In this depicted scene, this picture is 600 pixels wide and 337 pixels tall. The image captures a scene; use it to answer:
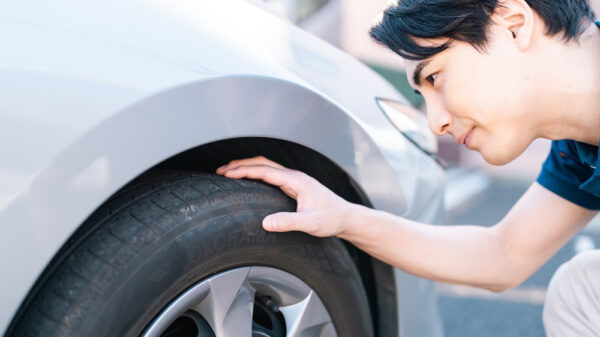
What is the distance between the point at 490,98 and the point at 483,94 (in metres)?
0.02

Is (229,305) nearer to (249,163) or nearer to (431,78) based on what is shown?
(249,163)

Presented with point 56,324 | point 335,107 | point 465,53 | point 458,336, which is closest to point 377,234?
point 335,107

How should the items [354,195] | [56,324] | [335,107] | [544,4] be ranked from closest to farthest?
[56,324], [544,4], [335,107], [354,195]

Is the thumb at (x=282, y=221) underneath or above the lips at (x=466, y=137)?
above

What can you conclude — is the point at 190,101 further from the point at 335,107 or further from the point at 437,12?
the point at 437,12

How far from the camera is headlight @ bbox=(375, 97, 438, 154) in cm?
176

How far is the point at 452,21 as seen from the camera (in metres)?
1.33

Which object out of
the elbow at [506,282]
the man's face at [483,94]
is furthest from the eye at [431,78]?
the elbow at [506,282]

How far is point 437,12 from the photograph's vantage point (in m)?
1.35

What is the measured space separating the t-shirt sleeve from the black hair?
37 centimetres

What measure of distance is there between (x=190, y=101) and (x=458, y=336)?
186 cm

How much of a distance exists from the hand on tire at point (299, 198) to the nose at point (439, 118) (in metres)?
0.26

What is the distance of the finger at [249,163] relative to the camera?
1.37 m

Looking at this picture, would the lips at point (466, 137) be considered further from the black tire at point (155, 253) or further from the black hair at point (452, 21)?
the black tire at point (155, 253)
